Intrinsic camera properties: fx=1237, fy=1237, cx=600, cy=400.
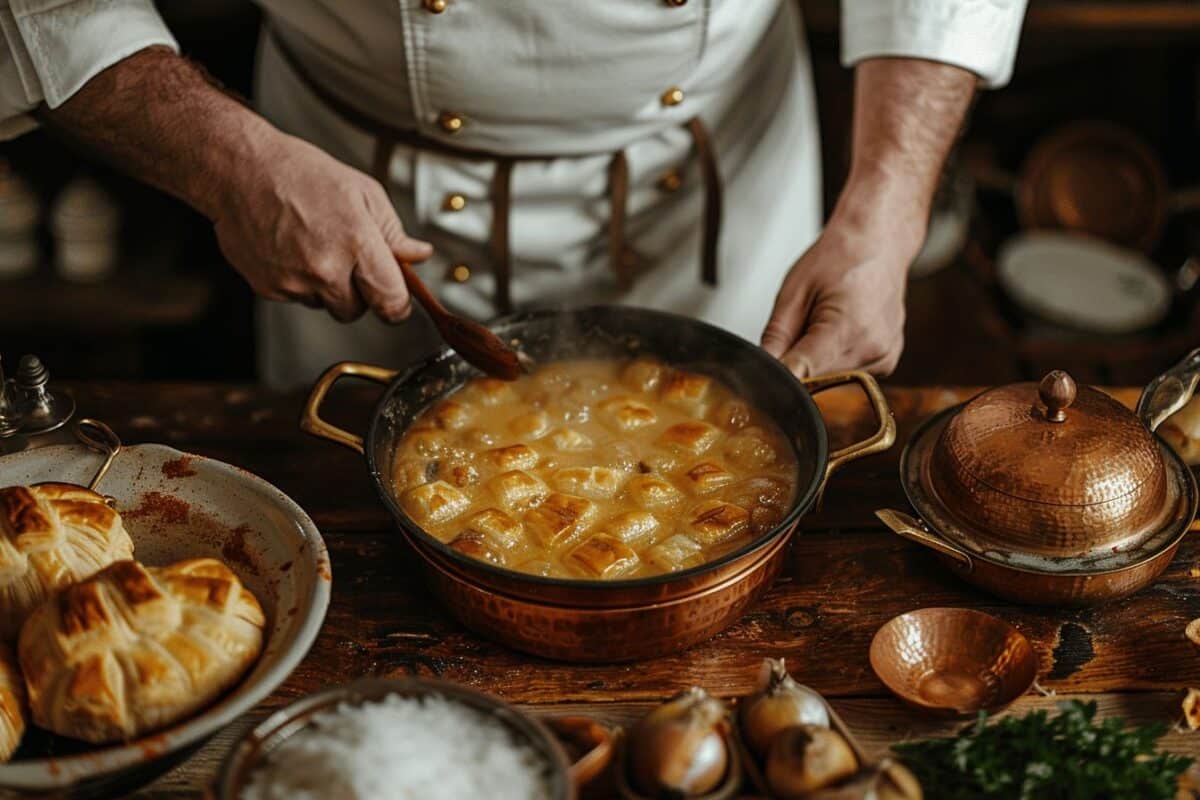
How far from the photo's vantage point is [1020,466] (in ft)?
5.55

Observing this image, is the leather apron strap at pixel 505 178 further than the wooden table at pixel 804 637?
Yes

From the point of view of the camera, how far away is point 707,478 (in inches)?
73.9

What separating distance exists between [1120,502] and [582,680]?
2.52 ft

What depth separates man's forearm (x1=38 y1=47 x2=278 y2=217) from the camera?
2070 millimetres

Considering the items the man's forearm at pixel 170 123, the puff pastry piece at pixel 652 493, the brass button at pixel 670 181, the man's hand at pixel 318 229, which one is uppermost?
the man's forearm at pixel 170 123

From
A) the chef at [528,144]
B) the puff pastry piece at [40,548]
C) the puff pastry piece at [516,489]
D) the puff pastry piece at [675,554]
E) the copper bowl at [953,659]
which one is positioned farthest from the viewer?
the chef at [528,144]

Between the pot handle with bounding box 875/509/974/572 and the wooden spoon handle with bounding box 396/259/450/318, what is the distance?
75 centimetres

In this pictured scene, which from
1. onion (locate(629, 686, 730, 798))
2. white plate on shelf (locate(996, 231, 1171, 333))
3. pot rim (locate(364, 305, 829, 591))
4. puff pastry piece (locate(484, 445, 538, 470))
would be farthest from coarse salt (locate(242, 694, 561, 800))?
white plate on shelf (locate(996, 231, 1171, 333))

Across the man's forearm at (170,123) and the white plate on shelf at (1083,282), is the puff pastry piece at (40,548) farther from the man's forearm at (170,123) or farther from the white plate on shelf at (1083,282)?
the white plate on shelf at (1083,282)

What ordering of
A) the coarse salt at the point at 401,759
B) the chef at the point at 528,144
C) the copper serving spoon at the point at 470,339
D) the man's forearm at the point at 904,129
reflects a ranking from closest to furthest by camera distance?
the coarse salt at the point at 401,759 < the copper serving spoon at the point at 470,339 < the chef at the point at 528,144 < the man's forearm at the point at 904,129

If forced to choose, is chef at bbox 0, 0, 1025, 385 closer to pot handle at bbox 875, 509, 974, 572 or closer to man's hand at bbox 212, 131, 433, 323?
man's hand at bbox 212, 131, 433, 323

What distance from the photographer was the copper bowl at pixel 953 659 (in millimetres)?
1594

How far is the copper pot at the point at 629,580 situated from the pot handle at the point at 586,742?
175 millimetres

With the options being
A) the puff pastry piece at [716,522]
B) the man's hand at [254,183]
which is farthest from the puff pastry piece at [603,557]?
the man's hand at [254,183]
